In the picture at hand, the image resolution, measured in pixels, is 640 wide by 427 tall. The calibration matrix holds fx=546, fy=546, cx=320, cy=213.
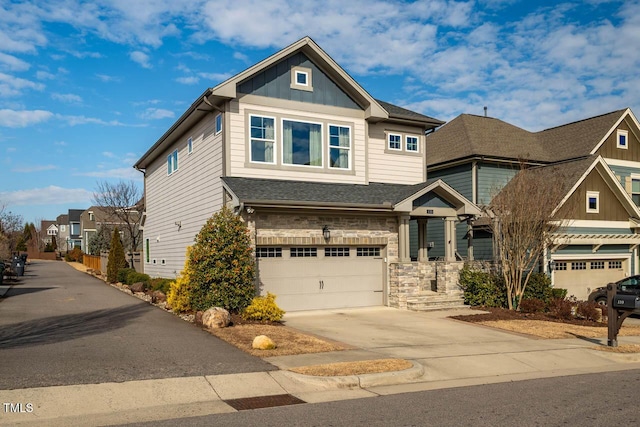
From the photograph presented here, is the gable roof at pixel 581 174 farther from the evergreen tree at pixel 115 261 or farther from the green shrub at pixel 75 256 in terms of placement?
the green shrub at pixel 75 256

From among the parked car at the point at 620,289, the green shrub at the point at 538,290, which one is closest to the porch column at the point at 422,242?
the green shrub at the point at 538,290

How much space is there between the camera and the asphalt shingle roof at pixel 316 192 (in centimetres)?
1709

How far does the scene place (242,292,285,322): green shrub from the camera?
15219mm

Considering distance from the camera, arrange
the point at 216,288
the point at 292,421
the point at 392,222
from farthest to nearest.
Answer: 1. the point at 392,222
2. the point at 216,288
3. the point at 292,421

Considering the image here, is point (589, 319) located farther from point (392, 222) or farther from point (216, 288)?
point (216, 288)

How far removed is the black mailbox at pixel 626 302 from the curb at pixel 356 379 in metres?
6.30

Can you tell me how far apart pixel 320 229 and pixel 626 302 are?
922 cm

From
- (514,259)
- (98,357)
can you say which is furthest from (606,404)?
(514,259)

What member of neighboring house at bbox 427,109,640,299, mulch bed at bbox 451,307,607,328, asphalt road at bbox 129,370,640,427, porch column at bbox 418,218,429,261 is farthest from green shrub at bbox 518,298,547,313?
asphalt road at bbox 129,370,640,427

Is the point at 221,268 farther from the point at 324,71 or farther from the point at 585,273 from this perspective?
the point at 585,273

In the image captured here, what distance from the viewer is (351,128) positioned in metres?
20.6

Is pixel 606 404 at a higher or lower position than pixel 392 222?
lower

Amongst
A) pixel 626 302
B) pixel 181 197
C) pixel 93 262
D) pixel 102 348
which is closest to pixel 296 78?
pixel 181 197

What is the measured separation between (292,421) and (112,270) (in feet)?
86.5
